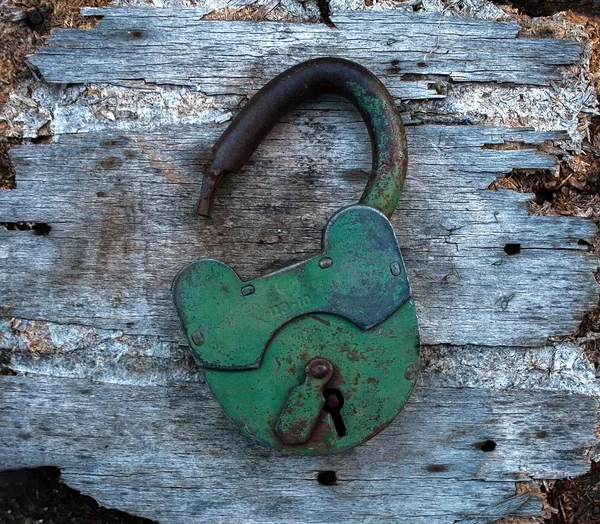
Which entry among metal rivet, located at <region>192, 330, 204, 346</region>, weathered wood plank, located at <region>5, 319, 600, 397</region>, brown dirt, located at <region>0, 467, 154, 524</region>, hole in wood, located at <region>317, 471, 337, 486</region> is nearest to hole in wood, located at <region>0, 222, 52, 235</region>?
weathered wood plank, located at <region>5, 319, 600, 397</region>

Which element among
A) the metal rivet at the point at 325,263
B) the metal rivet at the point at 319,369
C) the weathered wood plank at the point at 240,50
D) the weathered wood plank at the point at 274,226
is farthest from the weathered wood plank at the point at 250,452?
the weathered wood plank at the point at 240,50

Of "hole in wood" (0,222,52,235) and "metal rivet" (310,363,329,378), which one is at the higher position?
"hole in wood" (0,222,52,235)

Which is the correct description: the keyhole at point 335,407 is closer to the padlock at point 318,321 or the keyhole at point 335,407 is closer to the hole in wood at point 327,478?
the padlock at point 318,321

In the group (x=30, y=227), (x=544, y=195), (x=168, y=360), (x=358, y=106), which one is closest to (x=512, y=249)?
(x=544, y=195)

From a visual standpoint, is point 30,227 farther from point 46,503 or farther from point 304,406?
point 304,406

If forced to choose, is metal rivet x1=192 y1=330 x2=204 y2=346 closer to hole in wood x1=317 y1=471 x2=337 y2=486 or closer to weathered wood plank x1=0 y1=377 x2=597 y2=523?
weathered wood plank x1=0 y1=377 x2=597 y2=523

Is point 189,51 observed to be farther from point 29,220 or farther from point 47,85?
point 29,220
